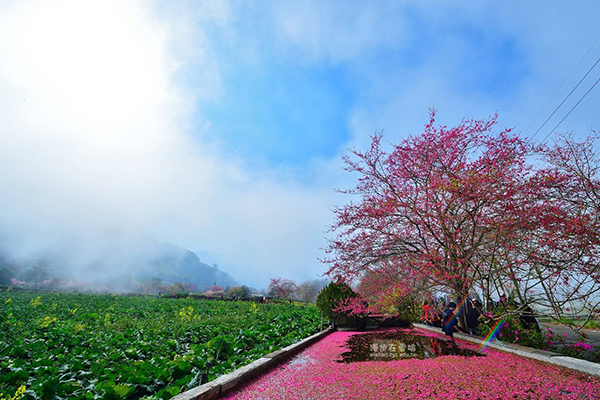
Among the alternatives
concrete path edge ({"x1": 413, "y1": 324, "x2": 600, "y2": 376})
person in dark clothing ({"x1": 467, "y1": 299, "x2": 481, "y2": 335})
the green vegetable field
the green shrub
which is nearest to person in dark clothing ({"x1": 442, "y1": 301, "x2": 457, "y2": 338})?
person in dark clothing ({"x1": 467, "y1": 299, "x2": 481, "y2": 335})

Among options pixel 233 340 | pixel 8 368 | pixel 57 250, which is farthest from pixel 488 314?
pixel 57 250

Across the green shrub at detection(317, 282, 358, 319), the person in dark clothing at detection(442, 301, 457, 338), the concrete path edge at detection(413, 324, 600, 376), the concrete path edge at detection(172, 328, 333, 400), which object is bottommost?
the concrete path edge at detection(172, 328, 333, 400)

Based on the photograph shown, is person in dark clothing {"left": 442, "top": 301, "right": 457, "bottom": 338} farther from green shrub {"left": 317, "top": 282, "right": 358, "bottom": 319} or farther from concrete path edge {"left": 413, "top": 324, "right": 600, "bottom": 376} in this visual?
green shrub {"left": 317, "top": 282, "right": 358, "bottom": 319}

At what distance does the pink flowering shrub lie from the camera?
349cm

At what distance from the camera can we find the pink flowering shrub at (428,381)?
11.5ft

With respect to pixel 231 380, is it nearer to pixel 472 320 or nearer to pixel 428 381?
pixel 428 381

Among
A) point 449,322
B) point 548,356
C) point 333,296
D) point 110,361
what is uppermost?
point 333,296

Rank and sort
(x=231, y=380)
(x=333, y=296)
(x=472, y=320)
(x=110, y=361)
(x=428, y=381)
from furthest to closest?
(x=333, y=296)
(x=472, y=320)
(x=110, y=361)
(x=428, y=381)
(x=231, y=380)

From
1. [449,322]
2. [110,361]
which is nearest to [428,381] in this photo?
[110,361]

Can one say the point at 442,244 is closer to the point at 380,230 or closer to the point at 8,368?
the point at 380,230

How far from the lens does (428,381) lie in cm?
399

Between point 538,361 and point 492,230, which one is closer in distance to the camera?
point 538,361

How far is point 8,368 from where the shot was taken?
Answer: 3.78m

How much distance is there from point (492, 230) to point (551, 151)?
8.79 feet
